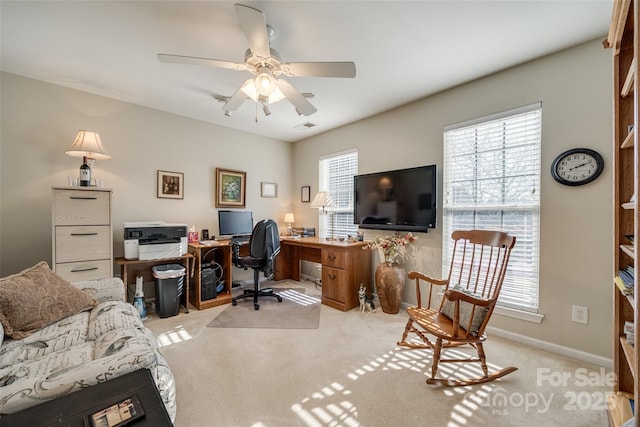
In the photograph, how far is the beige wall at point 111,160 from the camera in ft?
8.14

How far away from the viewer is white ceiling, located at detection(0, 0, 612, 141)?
5.46ft

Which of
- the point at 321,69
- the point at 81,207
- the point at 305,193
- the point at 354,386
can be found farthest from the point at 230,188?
the point at 354,386

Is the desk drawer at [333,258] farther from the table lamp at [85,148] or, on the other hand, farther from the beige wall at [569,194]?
the table lamp at [85,148]

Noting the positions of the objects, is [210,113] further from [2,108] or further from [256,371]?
[256,371]

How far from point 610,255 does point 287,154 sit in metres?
4.22

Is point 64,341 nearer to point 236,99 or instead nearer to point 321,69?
point 236,99

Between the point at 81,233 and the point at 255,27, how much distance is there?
8.08ft

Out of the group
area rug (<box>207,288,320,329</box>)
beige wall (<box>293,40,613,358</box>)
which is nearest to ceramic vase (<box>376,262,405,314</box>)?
area rug (<box>207,288,320,329</box>)

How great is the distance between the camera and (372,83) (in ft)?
8.53

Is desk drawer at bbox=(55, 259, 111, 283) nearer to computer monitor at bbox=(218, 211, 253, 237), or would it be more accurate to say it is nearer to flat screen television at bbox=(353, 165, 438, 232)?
computer monitor at bbox=(218, 211, 253, 237)

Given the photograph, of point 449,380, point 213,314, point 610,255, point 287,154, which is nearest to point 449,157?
point 610,255

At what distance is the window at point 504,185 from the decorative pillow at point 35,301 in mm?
3222

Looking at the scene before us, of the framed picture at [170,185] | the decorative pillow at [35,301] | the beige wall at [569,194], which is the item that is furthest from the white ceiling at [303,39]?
the decorative pillow at [35,301]

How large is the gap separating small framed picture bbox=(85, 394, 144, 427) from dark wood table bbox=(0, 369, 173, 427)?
0.01 m
